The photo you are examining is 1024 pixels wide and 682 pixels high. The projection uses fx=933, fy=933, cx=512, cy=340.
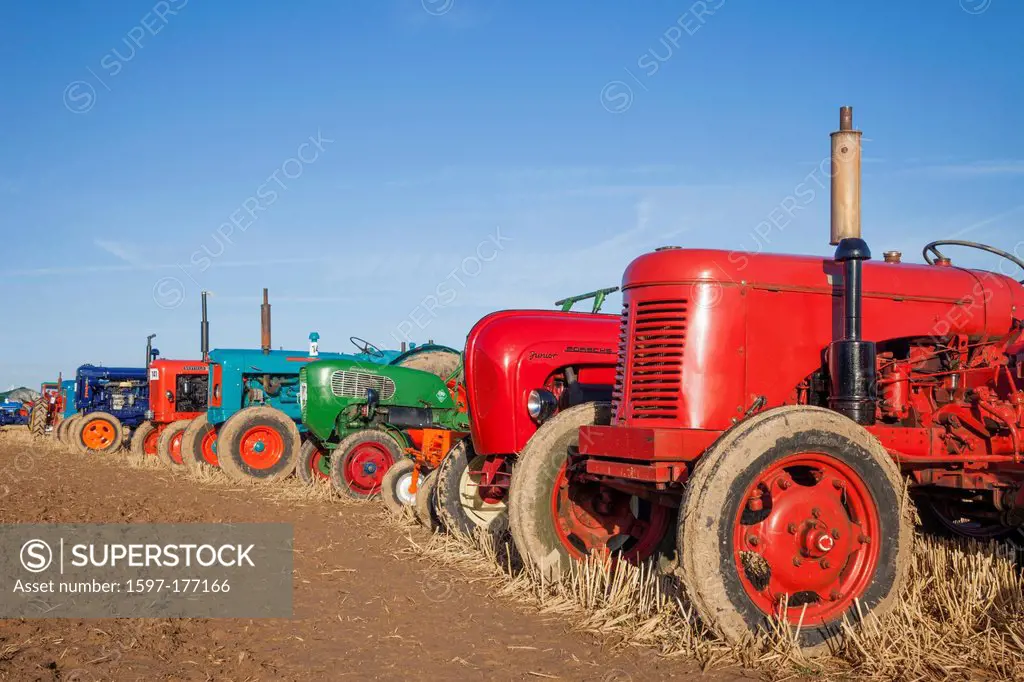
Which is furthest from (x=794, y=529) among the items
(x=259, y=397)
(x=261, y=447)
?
(x=259, y=397)

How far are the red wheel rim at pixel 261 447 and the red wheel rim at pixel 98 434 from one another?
7937 mm

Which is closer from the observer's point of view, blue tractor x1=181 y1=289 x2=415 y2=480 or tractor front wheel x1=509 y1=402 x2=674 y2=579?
tractor front wheel x1=509 y1=402 x2=674 y2=579

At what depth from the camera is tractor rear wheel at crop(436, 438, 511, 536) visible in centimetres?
674

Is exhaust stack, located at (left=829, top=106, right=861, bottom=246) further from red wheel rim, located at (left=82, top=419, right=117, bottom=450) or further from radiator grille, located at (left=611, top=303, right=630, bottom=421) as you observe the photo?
red wheel rim, located at (left=82, top=419, right=117, bottom=450)

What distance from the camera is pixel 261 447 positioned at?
12320 millimetres

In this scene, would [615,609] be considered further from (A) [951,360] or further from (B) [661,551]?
(A) [951,360]

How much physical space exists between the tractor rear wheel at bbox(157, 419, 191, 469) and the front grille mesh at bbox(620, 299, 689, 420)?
12.3 m

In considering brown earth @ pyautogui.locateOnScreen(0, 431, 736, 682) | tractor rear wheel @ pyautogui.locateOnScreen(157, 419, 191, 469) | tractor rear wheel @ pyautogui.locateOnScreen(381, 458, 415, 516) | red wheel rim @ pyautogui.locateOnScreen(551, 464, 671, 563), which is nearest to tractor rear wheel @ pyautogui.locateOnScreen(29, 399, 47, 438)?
tractor rear wheel @ pyautogui.locateOnScreen(157, 419, 191, 469)

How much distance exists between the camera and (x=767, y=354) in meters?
4.40

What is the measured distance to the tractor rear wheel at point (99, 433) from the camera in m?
18.5

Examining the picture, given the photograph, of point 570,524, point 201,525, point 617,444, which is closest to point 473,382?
point 570,524

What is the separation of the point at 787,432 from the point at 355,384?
792 centimetres

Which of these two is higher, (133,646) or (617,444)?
(617,444)

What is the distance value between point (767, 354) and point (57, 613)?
11.9 ft
